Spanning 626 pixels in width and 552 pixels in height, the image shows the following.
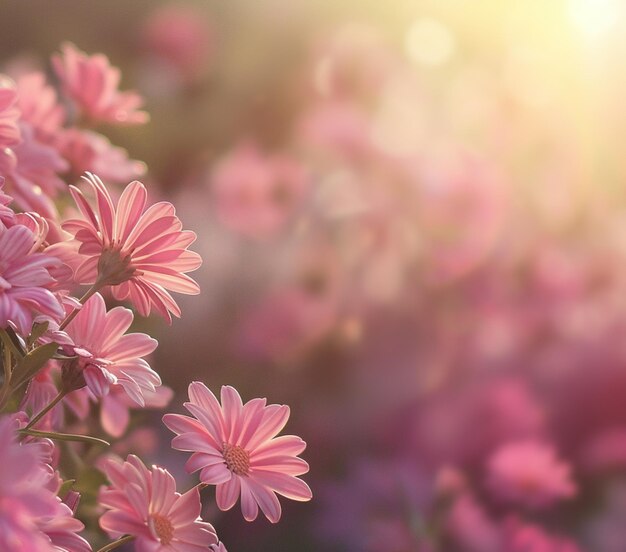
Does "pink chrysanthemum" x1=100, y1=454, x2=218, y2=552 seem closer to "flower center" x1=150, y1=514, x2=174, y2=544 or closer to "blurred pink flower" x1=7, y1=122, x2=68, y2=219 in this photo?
"flower center" x1=150, y1=514, x2=174, y2=544

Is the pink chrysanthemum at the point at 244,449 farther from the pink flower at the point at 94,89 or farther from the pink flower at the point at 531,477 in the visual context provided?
the pink flower at the point at 531,477

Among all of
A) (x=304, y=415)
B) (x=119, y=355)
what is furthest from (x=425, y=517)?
(x=119, y=355)

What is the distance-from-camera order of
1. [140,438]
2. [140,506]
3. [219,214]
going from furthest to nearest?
[219,214] < [140,438] < [140,506]

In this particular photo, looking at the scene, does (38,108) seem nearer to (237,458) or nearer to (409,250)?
(237,458)

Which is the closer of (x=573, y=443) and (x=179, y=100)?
(x=573, y=443)

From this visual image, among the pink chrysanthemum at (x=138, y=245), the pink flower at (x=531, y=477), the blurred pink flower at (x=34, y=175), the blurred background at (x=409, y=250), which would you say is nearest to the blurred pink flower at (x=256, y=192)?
the blurred background at (x=409, y=250)

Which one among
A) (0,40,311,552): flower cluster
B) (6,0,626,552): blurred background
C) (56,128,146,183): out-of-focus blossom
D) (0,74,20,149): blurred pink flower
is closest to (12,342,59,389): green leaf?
(0,40,311,552): flower cluster

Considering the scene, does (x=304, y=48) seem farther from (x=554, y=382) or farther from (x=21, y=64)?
(x=554, y=382)
